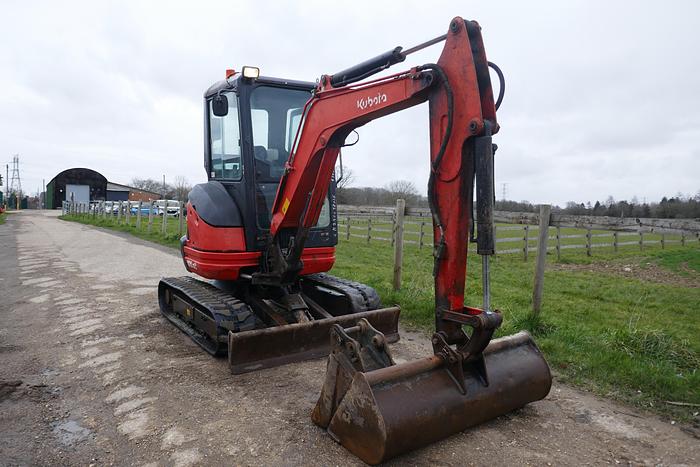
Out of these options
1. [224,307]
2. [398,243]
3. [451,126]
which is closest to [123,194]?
[398,243]

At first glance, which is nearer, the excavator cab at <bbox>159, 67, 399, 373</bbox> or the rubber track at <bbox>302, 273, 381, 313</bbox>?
the excavator cab at <bbox>159, 67, 399, 373</bbox>

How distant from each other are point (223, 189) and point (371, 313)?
6.90ft

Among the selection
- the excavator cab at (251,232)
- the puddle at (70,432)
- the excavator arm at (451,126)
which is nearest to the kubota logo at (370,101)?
the excavator arm at (451,126)

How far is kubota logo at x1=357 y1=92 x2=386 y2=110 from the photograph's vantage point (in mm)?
3785

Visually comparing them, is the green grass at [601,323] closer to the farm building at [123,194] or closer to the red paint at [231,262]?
the red paint at [231,262]

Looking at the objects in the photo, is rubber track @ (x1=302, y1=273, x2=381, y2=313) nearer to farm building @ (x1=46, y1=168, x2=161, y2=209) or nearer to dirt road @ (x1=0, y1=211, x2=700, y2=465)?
dirt road @ (x1=0, y1=211, x2=700, y2=465)

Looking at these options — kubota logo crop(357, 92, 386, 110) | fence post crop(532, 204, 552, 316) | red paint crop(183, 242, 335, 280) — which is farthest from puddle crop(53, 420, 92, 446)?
fence post crop(532, 204, 552, 316)

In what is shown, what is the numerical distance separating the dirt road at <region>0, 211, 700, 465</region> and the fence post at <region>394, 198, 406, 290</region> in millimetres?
2102

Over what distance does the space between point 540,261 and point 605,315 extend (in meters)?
2.35

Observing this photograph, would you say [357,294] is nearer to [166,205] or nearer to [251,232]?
[251,232]

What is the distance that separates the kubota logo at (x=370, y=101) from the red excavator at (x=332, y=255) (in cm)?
1

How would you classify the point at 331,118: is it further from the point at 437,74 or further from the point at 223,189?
the point at 223,189

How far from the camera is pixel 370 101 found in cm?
389

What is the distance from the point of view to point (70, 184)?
63594 millimetres
